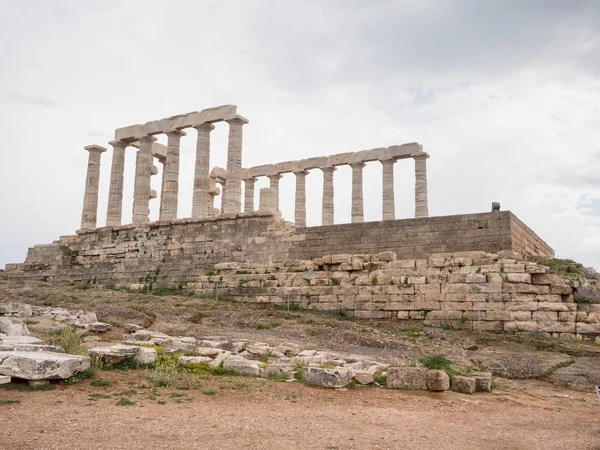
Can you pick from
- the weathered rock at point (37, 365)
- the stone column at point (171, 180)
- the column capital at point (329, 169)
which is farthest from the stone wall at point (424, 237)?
the weathered rock at point (37, 365)

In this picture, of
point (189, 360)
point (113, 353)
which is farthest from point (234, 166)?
point (113, 353)

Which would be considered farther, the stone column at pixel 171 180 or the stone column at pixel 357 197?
the stone column at pixel 357 197

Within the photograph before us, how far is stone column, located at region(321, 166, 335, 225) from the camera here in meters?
30.2

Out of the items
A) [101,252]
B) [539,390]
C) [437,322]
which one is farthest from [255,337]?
[101,252]

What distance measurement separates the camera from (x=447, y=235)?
56.4 ft

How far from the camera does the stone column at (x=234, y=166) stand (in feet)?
78.8

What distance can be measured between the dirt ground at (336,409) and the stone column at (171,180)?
1382 cm

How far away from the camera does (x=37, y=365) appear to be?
6809 millimetres

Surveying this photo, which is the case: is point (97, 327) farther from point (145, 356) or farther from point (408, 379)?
point (408, 379)

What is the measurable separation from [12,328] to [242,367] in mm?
4634

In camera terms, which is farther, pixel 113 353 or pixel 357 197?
pixel 357 197

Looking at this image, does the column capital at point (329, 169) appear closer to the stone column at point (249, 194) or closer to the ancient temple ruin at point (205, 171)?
the ancient temple ruin at point (205, 171)

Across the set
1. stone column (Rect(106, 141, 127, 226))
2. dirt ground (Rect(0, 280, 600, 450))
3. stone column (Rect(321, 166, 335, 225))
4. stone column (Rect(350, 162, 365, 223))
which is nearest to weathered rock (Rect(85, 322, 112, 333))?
dirt ground (Rect(0, 280, 600, 450))

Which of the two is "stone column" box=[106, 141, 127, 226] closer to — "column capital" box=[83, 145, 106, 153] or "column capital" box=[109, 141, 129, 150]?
"column capital" box=[109, 141, 129, 150]
